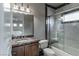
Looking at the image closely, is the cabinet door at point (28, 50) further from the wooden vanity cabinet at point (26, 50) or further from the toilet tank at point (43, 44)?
the toilet tank at point (43, 44)

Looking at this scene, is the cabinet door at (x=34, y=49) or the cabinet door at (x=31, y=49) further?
the cabinet door at (x=34, y=49)

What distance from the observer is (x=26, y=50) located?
86.4 inches

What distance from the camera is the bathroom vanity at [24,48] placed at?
6.43 ft

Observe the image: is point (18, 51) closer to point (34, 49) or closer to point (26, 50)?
point (26, 50)

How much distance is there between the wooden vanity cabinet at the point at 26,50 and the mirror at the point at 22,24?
597mm

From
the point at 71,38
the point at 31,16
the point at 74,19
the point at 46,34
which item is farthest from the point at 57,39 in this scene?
the point at 31,16

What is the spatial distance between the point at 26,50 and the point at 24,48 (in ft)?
0.29

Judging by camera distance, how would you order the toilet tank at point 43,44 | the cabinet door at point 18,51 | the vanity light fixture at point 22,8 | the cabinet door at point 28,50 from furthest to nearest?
the toilet tank at point 43,44
the vanity light fixture at point 22,8
the cabinet door at point 28,50
the cabinet door at point 18,51

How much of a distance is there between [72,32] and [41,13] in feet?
3.96

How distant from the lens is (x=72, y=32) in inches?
108

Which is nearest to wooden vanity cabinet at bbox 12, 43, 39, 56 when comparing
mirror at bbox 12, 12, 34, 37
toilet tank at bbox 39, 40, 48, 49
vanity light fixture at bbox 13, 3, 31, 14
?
toilet tank at bbox 39, 40, 48, 49

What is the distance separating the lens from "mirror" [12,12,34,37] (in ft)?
8.66

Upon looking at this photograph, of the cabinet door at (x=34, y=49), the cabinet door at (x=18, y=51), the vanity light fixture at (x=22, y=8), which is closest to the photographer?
the cabinet door at (x=18, y=51)

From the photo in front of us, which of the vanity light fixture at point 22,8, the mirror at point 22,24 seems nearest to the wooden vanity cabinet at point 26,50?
the mirror at point 22,24
